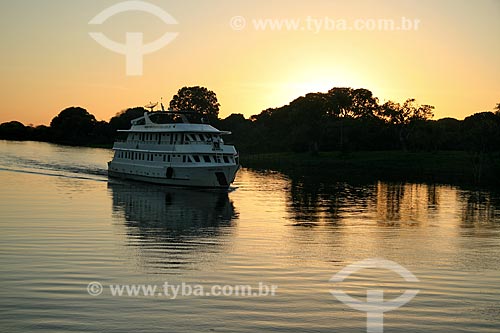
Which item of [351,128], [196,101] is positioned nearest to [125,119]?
[196,101]

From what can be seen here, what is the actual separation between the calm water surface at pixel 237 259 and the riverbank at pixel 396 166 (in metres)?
31.9

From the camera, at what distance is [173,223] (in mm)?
33719

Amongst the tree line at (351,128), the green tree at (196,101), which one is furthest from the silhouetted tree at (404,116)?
the green tree at (196,101)

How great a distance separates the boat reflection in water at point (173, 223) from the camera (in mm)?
22969

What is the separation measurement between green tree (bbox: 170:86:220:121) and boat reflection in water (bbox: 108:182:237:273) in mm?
124936

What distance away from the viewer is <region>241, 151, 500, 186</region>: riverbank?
80.4 meters

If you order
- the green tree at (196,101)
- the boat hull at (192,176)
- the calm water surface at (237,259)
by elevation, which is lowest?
the calm water surface at (237,259)

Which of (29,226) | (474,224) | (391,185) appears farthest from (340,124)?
(29,226)

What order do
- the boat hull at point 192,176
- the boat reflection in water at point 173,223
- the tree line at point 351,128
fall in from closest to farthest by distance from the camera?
the boat reflection in water at point 173,223 < the boat hull at point 192,176 < the tree line at point 351,128

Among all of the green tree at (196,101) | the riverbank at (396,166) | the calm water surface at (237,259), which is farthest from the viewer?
the green tree at (196,101)

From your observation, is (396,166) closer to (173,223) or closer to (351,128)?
(351,128)

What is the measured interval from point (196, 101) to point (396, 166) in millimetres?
92070

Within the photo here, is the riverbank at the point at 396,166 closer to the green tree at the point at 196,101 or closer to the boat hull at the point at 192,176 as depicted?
the boat hull at the point at 192,176

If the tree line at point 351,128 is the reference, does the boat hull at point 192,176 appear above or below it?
below
